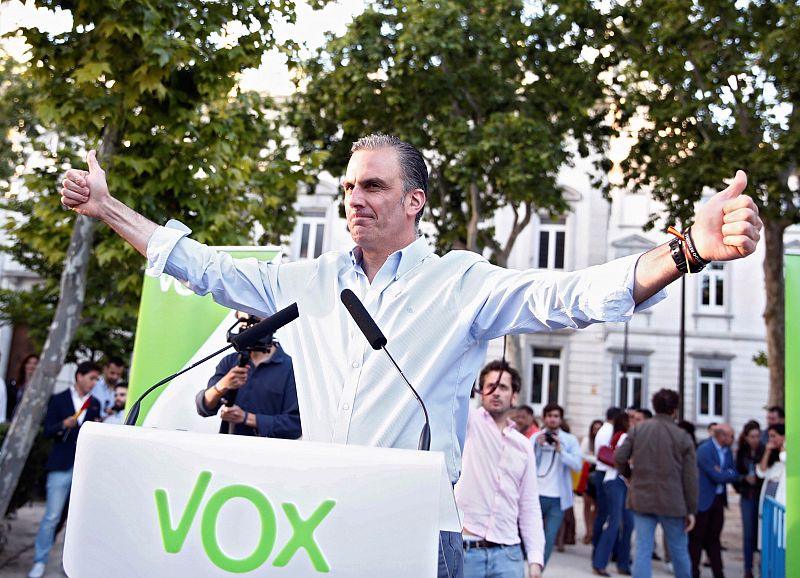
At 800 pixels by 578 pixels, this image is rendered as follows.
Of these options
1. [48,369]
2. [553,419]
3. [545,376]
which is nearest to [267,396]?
[48,369]

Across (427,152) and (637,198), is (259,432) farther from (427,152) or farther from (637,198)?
(637,198)

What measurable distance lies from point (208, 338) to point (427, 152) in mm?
14705

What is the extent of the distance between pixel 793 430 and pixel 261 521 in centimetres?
508

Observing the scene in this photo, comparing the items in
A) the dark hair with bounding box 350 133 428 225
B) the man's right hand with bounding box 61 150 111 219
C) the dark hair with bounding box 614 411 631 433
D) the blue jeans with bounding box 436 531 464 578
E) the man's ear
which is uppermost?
the dark hair with bounding box 350 133 428 225

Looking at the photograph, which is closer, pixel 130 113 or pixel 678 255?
pixel 678 255

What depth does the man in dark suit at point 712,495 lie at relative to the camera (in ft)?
35.1

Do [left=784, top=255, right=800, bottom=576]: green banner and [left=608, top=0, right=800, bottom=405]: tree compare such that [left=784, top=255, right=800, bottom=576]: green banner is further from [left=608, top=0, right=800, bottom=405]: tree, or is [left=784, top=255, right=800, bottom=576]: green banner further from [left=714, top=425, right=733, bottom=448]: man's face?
[left=608, top=0, right=800, bottom=405]: tree

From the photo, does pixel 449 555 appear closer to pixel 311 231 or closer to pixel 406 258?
pixel 406 258

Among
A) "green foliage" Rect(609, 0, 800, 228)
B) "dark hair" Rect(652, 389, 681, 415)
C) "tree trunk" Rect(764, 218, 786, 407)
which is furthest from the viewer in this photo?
"tree trunk" Rect(764, 218, 786, 407)

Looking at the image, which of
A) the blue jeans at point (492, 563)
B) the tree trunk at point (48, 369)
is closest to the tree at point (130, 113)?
the tree trunk at point (48, 369)

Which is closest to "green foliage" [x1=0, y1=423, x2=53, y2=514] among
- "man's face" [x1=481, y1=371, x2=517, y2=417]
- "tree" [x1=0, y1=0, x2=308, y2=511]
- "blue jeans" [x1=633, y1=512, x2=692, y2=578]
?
"tree" [x1=0, y1=0, x2=308, y2=511]

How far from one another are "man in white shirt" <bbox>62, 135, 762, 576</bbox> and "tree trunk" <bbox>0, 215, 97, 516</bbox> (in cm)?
504

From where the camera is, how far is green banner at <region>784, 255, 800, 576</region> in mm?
5812

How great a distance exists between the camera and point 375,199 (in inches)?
Answer: 103
